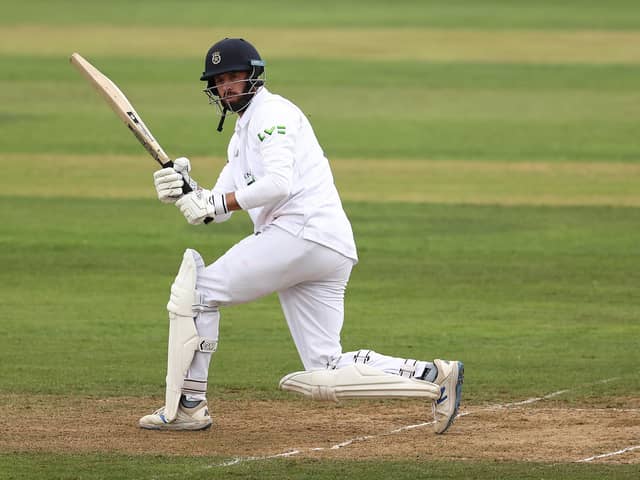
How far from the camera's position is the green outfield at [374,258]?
8031 millimetres

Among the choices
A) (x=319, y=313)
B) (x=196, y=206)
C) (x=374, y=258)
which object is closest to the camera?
(x=196, y=206)

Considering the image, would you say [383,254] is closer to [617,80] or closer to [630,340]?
[630,340]

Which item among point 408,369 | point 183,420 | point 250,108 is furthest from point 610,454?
point 250,108

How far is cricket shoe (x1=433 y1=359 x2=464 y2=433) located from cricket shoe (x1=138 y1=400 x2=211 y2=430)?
4.16ft

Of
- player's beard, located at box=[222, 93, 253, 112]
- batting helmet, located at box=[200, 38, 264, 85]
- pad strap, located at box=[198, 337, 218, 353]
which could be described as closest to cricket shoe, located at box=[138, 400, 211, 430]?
pad strap, located at box=[198, 337, 218, 353]

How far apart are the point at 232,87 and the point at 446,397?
2043 mm

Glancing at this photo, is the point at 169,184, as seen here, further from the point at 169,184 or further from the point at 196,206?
the point at 196,206

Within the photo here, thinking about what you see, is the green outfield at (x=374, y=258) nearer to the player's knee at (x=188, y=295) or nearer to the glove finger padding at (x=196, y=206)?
the player's knee at (x=188, y=295)

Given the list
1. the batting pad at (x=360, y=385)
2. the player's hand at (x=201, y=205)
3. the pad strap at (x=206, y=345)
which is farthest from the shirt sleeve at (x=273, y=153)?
the batting pad at (x=360, y=385)

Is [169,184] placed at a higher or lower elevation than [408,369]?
higher

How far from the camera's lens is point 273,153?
7.90 m

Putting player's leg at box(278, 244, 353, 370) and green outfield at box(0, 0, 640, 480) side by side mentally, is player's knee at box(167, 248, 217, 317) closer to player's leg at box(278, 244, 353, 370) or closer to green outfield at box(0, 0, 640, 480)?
player's leg at box(278, 244, 353, 370)

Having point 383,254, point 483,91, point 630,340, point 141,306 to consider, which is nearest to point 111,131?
point 483,91

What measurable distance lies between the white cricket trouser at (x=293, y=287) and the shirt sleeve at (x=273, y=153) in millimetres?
275
